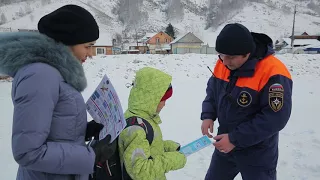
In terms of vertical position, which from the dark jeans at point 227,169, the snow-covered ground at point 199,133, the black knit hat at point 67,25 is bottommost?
the snow-covered ground at point 199,133

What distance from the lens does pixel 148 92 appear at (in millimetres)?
1676

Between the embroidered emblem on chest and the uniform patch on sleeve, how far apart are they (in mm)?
156

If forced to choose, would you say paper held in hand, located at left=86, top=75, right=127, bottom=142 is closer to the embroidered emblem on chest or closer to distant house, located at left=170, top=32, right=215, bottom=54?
the embroidered emblem on chest

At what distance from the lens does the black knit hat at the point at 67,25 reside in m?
1.23

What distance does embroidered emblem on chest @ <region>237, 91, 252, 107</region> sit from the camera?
182 centimetres

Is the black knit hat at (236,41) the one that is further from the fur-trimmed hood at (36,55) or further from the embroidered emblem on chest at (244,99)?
the fur-trimmed hood at (36,55)

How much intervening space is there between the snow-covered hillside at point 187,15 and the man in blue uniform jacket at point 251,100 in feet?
230

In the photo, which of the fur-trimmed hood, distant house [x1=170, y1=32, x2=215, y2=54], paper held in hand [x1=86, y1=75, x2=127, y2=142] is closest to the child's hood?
paper held in hand [x1=86, y1=75, x2=127, y2=142]

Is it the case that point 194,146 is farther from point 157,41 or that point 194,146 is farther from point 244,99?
point 157,41

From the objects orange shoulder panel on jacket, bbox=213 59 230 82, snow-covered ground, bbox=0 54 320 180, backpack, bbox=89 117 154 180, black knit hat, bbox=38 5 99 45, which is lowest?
snow-covered ground, bbox=0 54 320 180

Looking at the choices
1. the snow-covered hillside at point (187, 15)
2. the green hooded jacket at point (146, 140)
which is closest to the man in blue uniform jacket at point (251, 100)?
the green hooded jacket at point (146, 140)

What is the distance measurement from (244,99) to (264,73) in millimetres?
228

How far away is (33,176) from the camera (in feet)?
4.04

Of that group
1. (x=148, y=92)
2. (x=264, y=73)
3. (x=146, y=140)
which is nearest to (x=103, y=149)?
(x=146, y=140)
